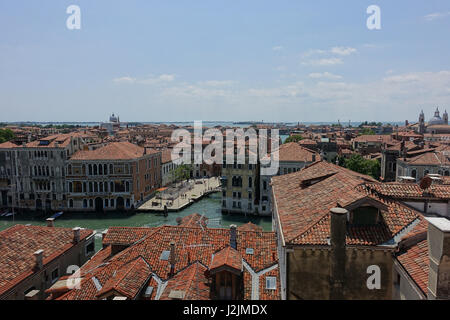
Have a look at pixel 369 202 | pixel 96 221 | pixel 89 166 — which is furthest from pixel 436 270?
pixel 89 166

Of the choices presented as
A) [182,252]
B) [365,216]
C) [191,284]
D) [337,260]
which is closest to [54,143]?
[182,252]

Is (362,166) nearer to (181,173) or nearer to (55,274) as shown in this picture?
(181,173)

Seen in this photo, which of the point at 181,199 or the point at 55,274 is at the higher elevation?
the point at 55,274

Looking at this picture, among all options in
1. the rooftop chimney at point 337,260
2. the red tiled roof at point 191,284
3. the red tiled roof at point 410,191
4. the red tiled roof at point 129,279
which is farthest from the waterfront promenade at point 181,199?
the rooftop chimney at point 337,260

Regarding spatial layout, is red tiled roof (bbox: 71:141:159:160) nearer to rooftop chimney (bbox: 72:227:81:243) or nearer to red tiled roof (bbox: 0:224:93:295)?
red tiled roof (bbox: 0:224:93:295)

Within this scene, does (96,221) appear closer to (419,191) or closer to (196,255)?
(196,255)

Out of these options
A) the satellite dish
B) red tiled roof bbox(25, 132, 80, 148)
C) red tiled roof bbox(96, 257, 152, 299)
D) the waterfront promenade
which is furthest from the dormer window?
red tiled roof bbox(25, 132, 80, 148)

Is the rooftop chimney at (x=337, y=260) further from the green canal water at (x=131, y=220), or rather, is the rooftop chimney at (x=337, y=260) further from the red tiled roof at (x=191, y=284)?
the green canal water at (x=131, y=220)
